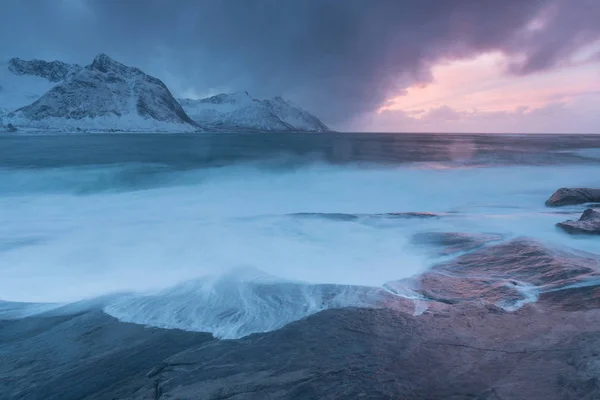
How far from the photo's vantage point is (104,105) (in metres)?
164

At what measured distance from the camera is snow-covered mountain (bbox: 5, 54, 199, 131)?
5837 inches

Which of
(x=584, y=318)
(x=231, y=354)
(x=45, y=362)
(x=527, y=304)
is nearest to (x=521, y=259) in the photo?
(x=527, y=304)

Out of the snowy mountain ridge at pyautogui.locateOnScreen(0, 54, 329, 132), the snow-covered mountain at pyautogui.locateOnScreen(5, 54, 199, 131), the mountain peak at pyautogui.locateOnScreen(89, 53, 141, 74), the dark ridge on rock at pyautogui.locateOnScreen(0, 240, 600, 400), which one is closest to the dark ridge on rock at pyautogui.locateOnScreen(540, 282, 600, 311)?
the dark ridge on rock at pyautogui.locateOnScreen(0, 240, 600, 400)

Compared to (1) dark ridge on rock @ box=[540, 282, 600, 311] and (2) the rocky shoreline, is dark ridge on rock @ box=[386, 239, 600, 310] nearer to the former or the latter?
(2) the rocky shoreline

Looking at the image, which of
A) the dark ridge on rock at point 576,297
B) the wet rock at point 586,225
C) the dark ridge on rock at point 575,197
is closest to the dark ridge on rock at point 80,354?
the dark ridge on rock at point 576,297

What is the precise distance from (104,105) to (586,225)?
185 meters

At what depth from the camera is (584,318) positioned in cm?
450

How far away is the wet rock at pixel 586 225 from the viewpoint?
8.42 meters

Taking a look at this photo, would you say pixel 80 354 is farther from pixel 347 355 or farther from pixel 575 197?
pixel 575 197

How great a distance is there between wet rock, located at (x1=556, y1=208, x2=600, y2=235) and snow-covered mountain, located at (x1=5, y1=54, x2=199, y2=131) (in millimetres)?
160537

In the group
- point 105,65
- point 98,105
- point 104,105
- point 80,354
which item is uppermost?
point 105,65

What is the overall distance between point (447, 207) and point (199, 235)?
33.6 ft

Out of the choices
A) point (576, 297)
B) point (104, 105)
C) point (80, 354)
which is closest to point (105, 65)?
point (104, 105)

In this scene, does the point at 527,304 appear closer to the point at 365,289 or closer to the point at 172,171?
the point at 365,289
